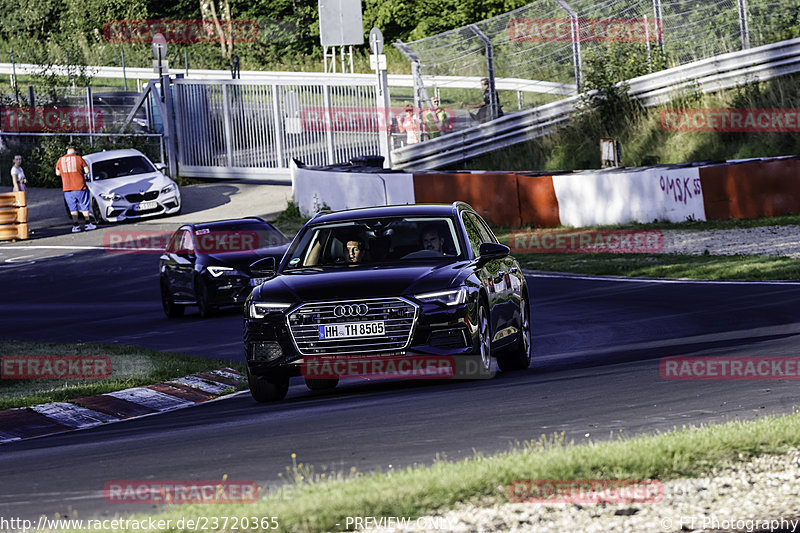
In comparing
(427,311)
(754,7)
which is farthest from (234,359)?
(754,7)

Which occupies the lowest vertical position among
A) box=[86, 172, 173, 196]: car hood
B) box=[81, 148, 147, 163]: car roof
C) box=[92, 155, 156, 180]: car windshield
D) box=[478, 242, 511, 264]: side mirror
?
box=[478, 242, 511, 264]: side mirror

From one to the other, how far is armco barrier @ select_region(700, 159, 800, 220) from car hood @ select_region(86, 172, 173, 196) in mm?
16299

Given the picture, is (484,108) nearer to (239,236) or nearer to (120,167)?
(120,167)

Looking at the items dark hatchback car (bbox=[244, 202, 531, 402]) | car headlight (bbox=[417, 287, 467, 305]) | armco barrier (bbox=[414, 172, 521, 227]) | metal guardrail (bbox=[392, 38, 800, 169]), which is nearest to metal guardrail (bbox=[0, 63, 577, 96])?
metal guardrail (bbox=[392, 38, 800, 169])

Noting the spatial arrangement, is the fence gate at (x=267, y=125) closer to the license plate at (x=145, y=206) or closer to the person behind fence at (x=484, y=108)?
the person behind fence at (x=484, y=108)

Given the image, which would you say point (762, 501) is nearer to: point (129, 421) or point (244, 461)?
point (244, 461)

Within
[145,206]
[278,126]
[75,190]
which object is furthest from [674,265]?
[278,126]

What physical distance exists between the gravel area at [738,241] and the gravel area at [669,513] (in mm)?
15755

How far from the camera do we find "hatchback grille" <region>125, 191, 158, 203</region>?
36.1 m

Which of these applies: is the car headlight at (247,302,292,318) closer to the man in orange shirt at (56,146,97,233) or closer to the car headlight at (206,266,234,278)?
the car headlight at (206,266,234,278)

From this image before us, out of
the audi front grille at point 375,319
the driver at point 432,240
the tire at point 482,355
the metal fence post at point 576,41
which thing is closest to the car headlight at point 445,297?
the audi front grille at point 375,319

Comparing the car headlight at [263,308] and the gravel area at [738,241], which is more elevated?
the car headlight at [263,308]

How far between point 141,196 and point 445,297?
26425 mm

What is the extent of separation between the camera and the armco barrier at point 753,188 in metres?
24.9
